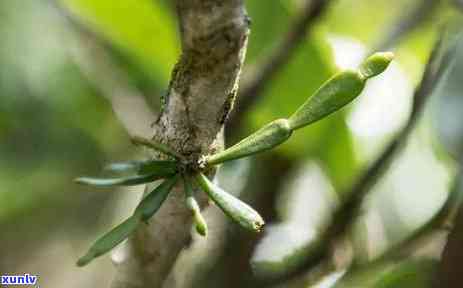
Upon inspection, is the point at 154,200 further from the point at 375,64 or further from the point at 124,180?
the point at 375,64

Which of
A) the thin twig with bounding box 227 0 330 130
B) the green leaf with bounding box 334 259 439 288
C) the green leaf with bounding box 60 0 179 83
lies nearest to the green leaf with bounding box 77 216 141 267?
the green leaf with bounding box 334 259 439 288

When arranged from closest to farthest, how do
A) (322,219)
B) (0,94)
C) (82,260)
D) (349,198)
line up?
(82,260) < (349,198) < (322,219) < (0,94)

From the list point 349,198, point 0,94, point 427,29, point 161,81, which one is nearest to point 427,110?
point 349,198

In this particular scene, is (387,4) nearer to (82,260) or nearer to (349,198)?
(349,198)

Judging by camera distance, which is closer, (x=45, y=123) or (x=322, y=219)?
(x=322, y=219)

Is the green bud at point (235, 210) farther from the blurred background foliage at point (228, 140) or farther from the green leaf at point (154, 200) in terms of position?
the blurred background foliage at point (228, 140)

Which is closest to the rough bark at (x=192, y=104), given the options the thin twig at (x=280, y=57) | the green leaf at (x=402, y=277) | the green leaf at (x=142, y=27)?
the green leaf at (x=402, y=277)

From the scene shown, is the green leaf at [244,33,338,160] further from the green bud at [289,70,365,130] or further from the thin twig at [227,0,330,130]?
the green bud at [289,70,365,130]
